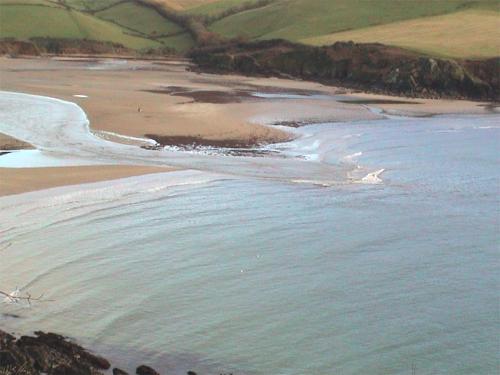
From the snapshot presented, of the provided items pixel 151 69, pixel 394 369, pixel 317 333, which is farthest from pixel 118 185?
pixel 151 69

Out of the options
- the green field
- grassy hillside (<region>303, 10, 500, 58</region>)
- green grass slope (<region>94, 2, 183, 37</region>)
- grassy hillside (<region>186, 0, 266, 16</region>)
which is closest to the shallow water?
grassy hillside (<region>303, 10, 500, 58</region>)

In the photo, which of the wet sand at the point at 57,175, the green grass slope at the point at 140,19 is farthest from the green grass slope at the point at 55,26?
→ the wet sand at the point at 57,175

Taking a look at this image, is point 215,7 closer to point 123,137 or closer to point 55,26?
point 55,26

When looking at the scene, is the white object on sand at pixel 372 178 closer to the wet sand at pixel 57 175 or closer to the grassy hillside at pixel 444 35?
the wet sand at pixel 57 175

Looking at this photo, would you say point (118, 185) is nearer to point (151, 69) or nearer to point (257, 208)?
point (257, 208)

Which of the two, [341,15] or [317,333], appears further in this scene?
[341,15]

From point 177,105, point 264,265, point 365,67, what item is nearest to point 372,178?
point 264,265

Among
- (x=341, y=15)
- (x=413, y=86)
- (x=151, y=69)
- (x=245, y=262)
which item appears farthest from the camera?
(x=341, y=15)
